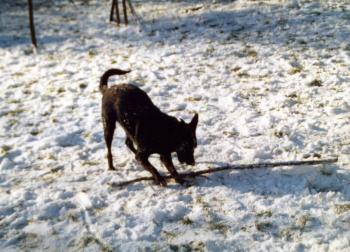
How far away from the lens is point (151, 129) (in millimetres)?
4312

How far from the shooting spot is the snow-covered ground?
3.92m

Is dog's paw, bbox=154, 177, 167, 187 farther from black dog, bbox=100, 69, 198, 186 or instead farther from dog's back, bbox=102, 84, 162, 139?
dog's back, bbox=102, 84, 162, 139

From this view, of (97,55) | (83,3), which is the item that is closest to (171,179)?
(97,55)

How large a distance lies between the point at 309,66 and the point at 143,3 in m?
6.37

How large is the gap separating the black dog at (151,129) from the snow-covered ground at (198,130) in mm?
380

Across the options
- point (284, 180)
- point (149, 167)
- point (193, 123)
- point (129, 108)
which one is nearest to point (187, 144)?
point (193, 123)

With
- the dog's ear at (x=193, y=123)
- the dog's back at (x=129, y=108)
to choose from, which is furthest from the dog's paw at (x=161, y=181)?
the dog's ear at (x=193, y=123)

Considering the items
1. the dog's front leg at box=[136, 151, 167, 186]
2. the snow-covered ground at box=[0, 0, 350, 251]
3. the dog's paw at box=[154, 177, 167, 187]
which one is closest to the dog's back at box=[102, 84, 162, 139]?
the dog's front leg at box=[136, 151, 167, 186]

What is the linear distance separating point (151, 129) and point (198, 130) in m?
1.59

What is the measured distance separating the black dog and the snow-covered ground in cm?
38

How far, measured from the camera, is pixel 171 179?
4660 mm

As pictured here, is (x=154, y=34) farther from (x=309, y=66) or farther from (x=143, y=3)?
(x=309, y=66)

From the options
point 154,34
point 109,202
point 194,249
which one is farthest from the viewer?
point 154,34

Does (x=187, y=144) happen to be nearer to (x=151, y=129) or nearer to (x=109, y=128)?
(x=151, y=129)
